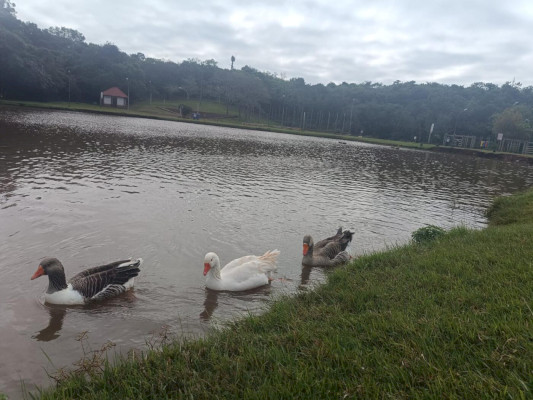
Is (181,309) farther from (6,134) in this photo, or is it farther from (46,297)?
(6,134)

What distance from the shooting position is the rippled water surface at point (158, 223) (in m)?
6.30

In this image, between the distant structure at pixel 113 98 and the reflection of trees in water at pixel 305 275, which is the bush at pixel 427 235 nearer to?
the reflection of trees in water at pixel 305 275

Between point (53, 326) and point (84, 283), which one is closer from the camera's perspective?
point (53, 326)

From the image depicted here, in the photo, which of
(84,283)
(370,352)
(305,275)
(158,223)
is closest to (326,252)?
(305,275)

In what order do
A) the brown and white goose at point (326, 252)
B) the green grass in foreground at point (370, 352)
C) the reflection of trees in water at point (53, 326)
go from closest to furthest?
the green grass in foreground at point (370, 352) < the reflection of trees in water at point (53, 326) < the brown and white goose at point (326, 252)

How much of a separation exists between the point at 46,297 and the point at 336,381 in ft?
19.3

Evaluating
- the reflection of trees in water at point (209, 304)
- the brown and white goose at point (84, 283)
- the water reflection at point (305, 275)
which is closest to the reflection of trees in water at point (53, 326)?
the brown and white goose at point (84, 283)

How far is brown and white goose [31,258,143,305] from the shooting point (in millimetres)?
6902

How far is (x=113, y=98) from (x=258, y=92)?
152 ft

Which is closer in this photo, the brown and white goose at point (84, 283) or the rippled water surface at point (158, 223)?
the rippled water surface at point (158, 223)

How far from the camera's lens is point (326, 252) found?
9.93m

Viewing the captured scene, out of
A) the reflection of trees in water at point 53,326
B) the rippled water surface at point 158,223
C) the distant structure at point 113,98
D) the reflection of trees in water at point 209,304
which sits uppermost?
the distant structure at point 113,98

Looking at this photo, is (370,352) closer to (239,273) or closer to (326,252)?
(239,273)

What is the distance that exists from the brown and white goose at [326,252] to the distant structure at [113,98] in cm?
9920
